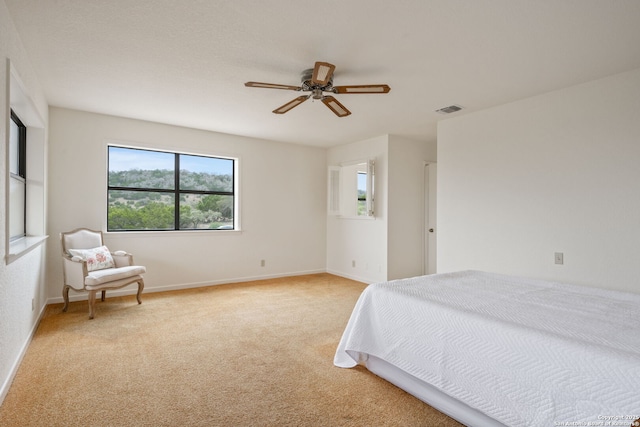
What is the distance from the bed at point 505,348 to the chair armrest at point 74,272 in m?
2.97

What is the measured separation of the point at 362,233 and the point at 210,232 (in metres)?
2.46

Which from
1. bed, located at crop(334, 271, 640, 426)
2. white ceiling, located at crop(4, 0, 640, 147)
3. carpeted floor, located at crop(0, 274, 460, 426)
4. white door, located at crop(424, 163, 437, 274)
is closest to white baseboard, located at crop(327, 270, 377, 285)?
white door, located at crop(424, 163, 437, 274)

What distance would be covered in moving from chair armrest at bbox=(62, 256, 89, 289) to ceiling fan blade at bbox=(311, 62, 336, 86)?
3.16 m

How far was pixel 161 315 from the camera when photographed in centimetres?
381

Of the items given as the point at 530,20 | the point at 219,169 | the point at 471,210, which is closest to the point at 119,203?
the point at 219,169

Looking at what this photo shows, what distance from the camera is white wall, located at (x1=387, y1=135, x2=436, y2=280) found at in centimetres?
541

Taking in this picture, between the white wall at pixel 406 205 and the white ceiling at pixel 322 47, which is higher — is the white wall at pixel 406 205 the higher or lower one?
the lower one

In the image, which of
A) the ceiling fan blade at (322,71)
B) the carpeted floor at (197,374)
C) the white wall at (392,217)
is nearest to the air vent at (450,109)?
the white wall at (392,217)

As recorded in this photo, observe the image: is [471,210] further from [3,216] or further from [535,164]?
[3,216]

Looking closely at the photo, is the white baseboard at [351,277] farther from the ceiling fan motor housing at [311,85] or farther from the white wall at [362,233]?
the ceiling fan motor housing at [311,85]

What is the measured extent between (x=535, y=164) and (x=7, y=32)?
4459mm

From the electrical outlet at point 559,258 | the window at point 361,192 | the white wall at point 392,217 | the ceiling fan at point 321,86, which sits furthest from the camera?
the window at point 361,192

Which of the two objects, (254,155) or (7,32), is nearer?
(7,32)

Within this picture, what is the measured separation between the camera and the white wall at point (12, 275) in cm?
214
